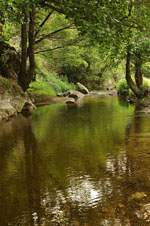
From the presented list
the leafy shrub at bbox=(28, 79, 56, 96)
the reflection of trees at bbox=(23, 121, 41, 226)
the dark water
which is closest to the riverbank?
the dark water

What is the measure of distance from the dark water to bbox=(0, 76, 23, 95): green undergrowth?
15.8 ft

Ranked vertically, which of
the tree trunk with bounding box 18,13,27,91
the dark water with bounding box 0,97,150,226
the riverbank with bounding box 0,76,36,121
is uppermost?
the tree trunk with bounding box 18,13,27,91

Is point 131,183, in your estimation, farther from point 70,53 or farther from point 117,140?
point 70,53

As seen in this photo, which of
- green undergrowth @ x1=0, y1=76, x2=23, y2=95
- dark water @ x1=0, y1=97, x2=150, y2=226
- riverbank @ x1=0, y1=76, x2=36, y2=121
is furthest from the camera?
green undergrowth @ x1=0, y1=76, x2=23, y2=95

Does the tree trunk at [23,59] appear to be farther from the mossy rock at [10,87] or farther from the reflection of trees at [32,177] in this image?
the reflection of trees at [32,177]

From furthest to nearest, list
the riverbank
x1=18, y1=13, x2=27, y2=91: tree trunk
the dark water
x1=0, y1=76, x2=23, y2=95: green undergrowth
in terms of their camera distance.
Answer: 1. x1=18, y1=13, x2=27, y2=91: tree trunk
2. x1=0, y1=76, x2=23, y2=95: green undergrowth
3. the riverbank
4. the dark water

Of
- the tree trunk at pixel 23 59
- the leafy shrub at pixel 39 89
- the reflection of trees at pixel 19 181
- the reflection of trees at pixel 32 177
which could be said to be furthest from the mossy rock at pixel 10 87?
the reflection of trees at pixel 32 177

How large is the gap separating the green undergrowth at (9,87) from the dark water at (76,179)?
4.82 metres

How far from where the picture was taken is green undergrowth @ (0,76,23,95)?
11.7 metres

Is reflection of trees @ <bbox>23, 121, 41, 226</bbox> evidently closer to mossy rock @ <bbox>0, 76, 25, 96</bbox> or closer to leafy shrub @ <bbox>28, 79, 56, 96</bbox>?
mossy rock @ <bbox>0, 76, 25, 96</bbox>

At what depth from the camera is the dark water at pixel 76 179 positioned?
2.99 meters

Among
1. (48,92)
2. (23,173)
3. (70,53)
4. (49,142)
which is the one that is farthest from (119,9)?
(48,92)

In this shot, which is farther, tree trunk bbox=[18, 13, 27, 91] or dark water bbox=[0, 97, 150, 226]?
tree trunk bbox=[18, 13, 27, 91]

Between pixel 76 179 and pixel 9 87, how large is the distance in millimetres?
9060
